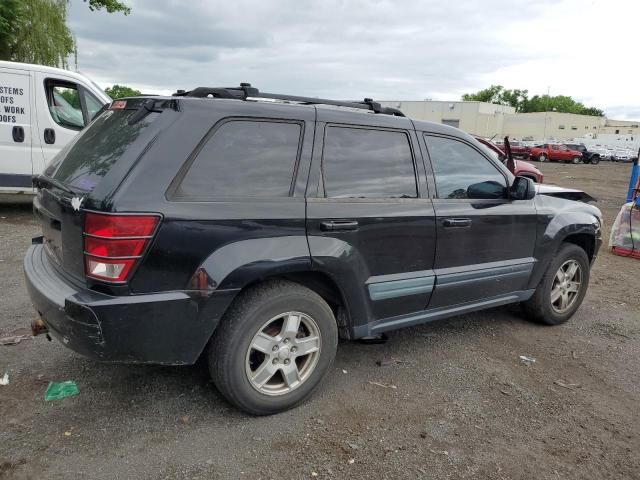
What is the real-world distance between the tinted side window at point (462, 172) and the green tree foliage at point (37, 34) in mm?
17196

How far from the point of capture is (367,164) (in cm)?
332

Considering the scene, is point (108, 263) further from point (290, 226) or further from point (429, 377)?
point (429, 377)

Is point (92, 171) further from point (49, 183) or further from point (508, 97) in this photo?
point (508, 97)

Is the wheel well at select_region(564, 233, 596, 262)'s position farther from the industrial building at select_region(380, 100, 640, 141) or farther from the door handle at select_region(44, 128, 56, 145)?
the industrial building at select_region(380, 100, 640, 141)

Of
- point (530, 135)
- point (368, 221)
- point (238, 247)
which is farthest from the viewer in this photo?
point (530, 135)

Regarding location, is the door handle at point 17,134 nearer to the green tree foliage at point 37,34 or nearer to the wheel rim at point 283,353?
the wheel rim at point 283,353

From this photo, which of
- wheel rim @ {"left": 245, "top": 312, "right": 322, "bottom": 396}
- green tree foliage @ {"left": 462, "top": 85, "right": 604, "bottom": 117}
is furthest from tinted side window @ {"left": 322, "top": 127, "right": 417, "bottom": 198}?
green tree foliage @ {"left": 462, "top": 85, "right": 604, "bottom": 117}

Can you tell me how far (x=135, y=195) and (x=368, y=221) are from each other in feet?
4.57

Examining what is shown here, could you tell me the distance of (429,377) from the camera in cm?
363

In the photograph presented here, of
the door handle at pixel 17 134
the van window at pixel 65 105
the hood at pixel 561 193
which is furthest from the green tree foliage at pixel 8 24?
the hood at pixel 561 193

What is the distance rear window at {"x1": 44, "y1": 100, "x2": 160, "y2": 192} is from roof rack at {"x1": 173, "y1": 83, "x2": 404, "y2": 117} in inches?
15.7

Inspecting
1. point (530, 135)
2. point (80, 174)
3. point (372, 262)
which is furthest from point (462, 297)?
point (530, 135)

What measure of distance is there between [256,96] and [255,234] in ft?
2.93

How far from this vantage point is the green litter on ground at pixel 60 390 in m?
3.09
